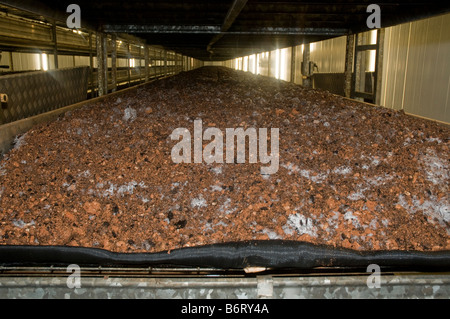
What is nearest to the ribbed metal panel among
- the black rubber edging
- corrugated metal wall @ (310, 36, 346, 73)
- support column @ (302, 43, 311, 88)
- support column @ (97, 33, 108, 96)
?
support column @ (97, 33, 108, 96)

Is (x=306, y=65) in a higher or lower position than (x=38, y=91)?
higher

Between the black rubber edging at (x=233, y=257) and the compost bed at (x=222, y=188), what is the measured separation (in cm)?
21

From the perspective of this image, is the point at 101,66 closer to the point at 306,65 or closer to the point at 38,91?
the point at 38,91

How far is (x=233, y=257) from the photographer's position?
1.16m

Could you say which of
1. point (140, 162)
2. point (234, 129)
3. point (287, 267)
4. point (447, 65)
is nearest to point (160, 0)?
point (234, 129)

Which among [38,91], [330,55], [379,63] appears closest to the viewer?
[38,91]

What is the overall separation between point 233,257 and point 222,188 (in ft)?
1.83

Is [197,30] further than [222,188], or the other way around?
[197,30]

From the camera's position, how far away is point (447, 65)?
4832mm

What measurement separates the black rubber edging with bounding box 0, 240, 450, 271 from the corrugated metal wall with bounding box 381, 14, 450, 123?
4.43 m

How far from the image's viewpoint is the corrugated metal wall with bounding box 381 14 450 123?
4914 millimetres

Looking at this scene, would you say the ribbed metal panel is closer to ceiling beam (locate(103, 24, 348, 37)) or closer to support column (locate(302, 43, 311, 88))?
ceiling beam (locate(103, 24, 348, 37))

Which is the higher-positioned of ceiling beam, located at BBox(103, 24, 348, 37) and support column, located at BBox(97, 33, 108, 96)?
ceiling beam, located at BBox(103, 24, 348, 37)

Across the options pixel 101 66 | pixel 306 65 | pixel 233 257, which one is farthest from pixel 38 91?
pixel 306 65
